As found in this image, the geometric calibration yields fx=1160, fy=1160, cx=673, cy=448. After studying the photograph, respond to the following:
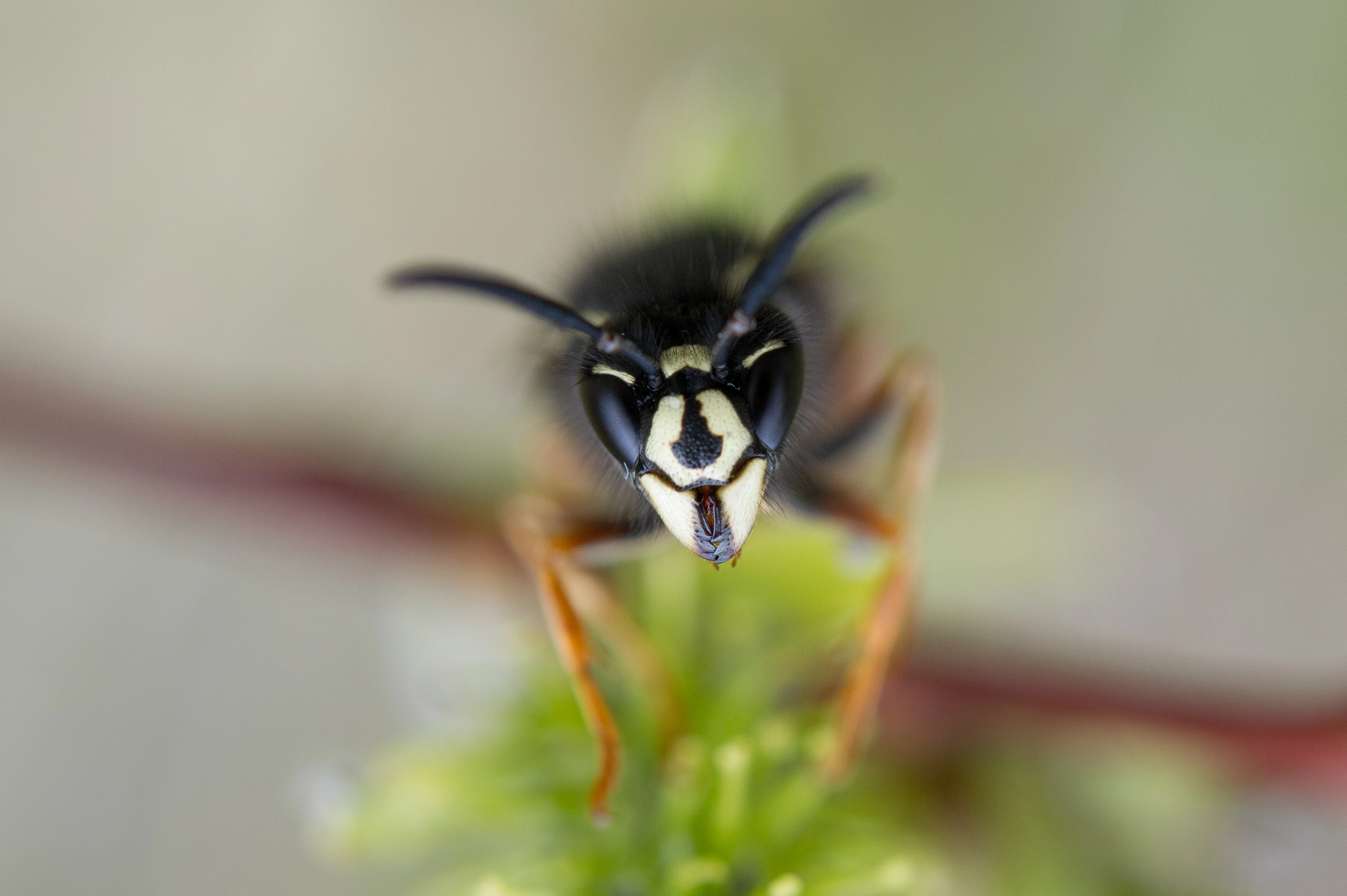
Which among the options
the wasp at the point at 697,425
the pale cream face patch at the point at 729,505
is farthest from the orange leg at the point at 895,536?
the pale cream face patch at the point at 729,505

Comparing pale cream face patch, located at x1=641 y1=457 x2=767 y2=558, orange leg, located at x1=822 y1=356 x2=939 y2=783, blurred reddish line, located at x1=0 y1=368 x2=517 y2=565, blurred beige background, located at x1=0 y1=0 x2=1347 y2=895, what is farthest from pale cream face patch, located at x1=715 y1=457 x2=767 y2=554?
blurred beige background, located at x1=0 y1=0 x2=1347 y2=895

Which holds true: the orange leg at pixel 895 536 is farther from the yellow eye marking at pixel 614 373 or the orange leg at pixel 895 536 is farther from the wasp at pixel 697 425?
the yellow eye marking at pixel 614 373

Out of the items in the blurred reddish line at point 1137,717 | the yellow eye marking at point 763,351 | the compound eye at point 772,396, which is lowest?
the blurred reddish line at point 1137,717

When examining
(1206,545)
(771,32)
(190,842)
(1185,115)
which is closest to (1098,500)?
(1206,545)

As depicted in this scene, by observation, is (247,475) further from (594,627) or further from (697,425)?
(697,425)

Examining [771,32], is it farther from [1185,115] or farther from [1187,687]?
[1187,687]

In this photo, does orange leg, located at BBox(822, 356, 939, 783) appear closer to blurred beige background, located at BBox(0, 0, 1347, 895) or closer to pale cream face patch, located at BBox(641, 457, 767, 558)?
pale cream face patch, located at BBox(641, 457, 767, 558)

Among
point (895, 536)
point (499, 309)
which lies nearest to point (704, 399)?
point (895, 536)
